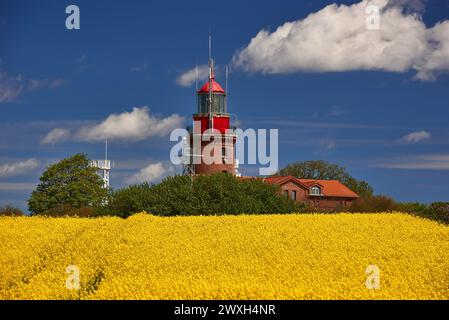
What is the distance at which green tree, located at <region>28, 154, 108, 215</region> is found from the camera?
2514 inches

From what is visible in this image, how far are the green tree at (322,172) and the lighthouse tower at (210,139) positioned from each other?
36.9 m

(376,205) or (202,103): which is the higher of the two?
(202,103)

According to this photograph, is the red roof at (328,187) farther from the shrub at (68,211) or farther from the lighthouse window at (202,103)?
the shrub at (68,211)

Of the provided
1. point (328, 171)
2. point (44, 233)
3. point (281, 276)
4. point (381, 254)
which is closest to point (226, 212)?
point (44, 233)

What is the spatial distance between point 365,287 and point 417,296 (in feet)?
4.13

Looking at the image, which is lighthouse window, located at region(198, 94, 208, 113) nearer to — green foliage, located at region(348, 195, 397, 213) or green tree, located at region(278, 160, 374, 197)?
A: green foliage, located at region(348, 195, 397, 213)

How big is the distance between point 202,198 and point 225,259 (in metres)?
22.0

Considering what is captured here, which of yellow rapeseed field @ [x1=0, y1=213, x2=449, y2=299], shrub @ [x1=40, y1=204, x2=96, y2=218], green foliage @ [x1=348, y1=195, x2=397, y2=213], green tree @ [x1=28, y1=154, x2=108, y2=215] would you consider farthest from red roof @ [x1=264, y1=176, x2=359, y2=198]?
yellow rapeseed field @ [x1=0, y1=213, x2=449, y2=299]

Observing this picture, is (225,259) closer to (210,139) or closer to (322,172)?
(210,139)

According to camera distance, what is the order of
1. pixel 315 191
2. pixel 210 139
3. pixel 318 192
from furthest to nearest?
pixel 318 192, pixel 315 191, pixel 210 139

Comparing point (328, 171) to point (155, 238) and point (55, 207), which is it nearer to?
point (55, 207)

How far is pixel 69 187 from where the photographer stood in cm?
6450

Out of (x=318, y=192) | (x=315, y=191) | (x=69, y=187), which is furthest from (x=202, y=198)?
(x=318, y=192)

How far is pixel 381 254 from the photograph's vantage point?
22656 millimetres
